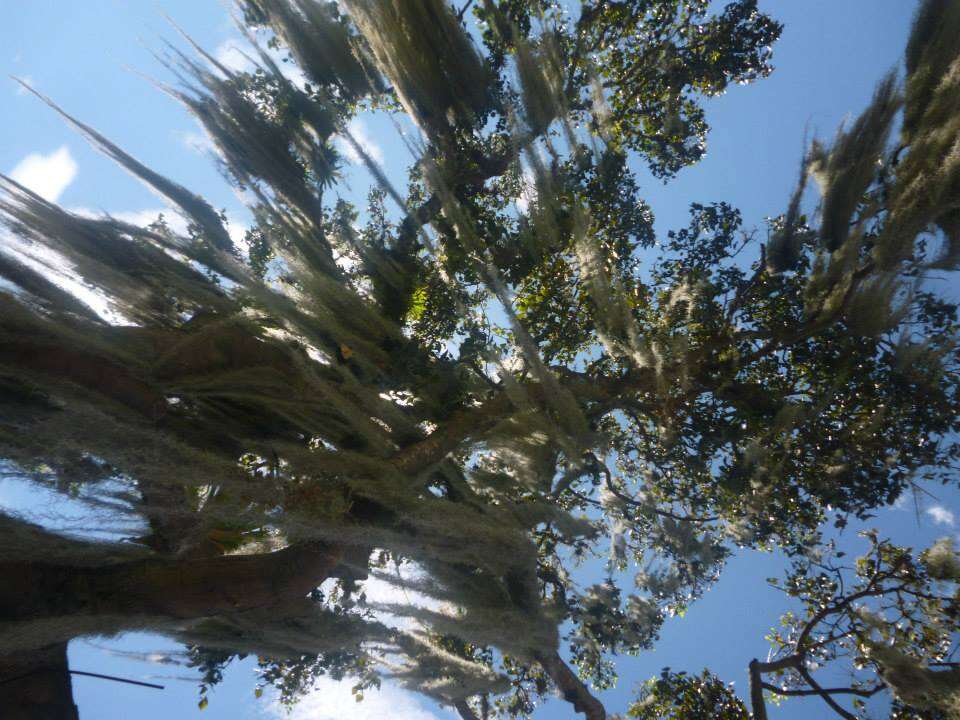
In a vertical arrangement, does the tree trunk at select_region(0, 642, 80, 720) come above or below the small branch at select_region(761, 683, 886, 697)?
below

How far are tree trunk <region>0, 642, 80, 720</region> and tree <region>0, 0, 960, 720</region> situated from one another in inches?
0.8

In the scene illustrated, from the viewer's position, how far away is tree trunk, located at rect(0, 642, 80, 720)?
7.00 feet

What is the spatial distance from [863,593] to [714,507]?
1189mm

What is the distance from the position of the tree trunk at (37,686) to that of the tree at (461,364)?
21 millimetres

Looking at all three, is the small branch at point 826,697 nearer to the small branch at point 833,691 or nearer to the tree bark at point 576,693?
the small branch at point 833,691

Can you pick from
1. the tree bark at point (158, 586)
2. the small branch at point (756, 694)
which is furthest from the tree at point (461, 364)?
the small branch at point (756, 694)

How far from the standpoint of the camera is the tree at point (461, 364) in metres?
2.30

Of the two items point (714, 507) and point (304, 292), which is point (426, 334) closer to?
point (304, 292)

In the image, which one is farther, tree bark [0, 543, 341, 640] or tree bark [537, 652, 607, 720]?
tree bark [537, 652, 607, 720]

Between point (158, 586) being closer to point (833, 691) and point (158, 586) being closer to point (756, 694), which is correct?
point (756, 694)

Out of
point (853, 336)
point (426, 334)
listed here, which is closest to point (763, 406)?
point (853, 336)

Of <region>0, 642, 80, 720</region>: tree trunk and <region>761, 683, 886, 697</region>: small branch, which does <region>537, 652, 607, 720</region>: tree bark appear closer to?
<region>761, 683, 886, 697</region>: small branch

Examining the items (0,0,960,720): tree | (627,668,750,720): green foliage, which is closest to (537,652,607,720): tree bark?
(0,0,960,720): tree

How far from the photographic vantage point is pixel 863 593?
3.84m
